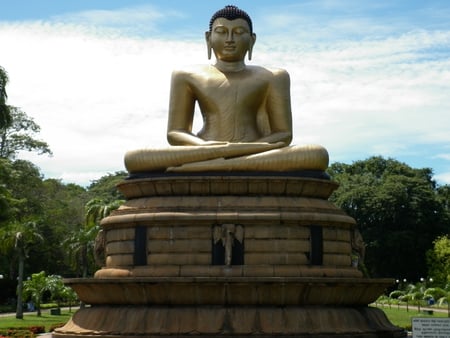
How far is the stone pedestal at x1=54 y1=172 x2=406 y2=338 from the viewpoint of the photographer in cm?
1381

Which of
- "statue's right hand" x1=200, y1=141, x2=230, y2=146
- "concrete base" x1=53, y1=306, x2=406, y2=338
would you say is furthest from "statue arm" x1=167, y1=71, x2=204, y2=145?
"concrete base" x1=53, y1=306, x2=406, y2=338

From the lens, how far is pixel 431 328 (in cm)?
1077

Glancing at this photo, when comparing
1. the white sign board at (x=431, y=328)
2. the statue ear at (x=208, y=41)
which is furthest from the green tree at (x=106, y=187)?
the white sign board at (x=431, y=328)

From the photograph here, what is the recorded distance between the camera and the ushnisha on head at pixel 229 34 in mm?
18047

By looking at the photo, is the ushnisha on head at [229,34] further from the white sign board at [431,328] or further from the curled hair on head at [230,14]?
the white sign board at [431,328]

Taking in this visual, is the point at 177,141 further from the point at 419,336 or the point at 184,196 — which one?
the point at 419,336

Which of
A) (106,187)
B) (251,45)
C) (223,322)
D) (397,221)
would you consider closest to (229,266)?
(223,322)

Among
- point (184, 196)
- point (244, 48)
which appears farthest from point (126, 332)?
point (244, 48)

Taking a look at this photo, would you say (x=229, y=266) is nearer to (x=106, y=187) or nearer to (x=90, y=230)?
(x=90, y=230)

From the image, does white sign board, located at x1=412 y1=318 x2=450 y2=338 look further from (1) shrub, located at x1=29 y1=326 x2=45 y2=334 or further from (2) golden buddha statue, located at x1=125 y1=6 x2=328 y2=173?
(1) shrub, located at x1=29 y1=326 x2=45 y2=334

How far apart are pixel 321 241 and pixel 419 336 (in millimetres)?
4625

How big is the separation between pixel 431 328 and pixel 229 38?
9124 mm

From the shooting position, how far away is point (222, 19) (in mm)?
18125

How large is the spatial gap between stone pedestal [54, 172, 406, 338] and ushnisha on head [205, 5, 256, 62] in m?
3.47
